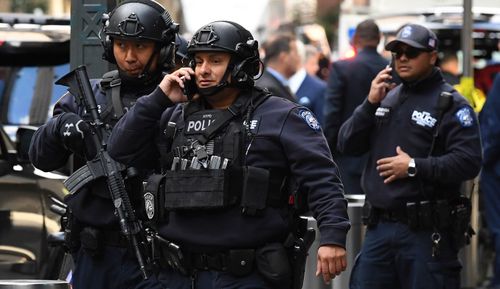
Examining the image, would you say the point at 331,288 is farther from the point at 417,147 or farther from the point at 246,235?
the point at 246,235

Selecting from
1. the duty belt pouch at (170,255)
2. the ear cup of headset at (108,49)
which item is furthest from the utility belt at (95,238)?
the ear cup of headset at (108,49)

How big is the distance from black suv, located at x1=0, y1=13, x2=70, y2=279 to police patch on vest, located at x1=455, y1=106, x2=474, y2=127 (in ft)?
8.13

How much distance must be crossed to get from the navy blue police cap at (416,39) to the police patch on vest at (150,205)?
2761mm

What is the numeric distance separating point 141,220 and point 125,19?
95 cm

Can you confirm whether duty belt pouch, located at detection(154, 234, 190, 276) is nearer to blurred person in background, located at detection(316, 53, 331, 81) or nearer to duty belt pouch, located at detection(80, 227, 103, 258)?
duty belt pouch, located at detection(80, 227, 103, 258)

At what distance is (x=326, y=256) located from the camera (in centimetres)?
622

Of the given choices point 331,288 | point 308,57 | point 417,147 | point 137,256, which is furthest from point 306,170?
point 308,57

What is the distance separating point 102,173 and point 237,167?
0.93 m

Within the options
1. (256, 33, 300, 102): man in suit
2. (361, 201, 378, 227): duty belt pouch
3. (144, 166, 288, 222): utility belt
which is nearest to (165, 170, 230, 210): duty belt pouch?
(144, 166, 288, 222): utility belt

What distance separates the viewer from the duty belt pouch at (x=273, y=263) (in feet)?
20.6

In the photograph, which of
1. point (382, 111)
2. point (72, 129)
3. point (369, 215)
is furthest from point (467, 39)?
point (72, 129)

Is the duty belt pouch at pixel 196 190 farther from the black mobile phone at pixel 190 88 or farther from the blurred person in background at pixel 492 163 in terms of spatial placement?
the blurred person in background at pixel 492 163

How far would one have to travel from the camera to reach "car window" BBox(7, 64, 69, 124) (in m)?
11.6

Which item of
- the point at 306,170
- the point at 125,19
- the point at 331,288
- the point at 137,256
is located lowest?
the point at 331,288
